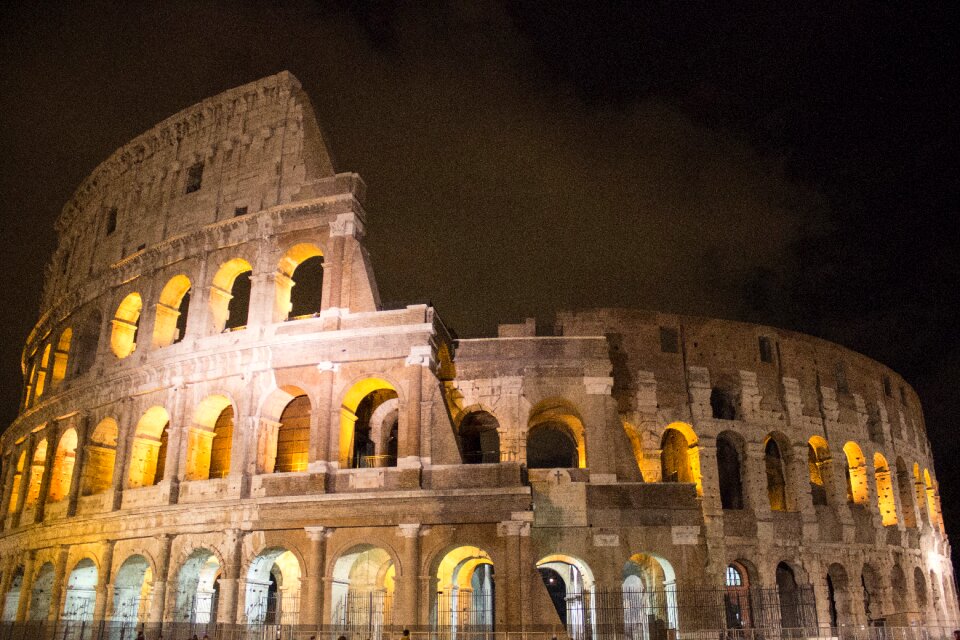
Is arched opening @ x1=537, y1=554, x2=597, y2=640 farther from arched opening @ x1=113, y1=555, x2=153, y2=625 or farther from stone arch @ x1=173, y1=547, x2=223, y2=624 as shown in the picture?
arched opening @ x1=113, y1=555, x2=153, y2=625

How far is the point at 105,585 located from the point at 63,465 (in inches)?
217

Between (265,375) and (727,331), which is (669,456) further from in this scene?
(265,375)

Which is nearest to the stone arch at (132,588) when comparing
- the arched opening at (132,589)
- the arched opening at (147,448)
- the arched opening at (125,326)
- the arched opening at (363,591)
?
the arched opening at (132,589)

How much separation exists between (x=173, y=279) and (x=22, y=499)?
27.6 feet

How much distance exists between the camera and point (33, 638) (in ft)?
65.6

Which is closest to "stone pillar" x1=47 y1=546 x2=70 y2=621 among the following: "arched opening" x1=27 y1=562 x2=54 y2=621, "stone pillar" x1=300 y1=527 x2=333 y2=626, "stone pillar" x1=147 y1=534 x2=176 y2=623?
"arched opening" x1=27 y1=562 x2=54 y2=621

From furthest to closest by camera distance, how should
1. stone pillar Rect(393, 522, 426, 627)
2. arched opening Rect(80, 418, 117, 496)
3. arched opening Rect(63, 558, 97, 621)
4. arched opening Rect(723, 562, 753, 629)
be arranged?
arched opening Rect(723, 562, 753, 629), arched opening Rect(80, 418, 117, 496), arched opening Rect(63, 558, 97, 621), stone pillar Rect(393, 522, 426, 627)

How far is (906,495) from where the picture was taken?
28.7 m

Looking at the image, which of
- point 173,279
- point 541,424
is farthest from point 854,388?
point 173,279

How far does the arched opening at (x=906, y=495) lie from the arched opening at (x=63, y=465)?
27.3 metres

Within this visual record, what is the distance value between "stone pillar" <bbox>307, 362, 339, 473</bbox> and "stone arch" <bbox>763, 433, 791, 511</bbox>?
13382mm

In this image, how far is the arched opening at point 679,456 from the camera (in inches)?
904

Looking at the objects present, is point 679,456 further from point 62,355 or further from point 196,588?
point 62,355

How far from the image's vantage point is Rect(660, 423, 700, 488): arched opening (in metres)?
23.0
